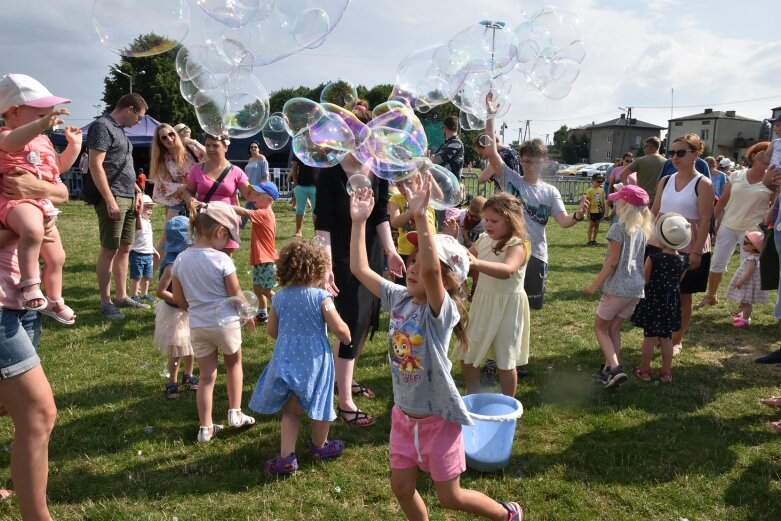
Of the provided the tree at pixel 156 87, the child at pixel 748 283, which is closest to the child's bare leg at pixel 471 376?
the child at pixel 748 283

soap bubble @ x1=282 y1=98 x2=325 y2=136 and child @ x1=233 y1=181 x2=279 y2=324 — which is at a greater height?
soap bubble @ x1=282 y1=98 x2=325 y2=136

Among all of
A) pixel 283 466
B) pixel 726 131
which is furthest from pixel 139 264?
pixel 726 131

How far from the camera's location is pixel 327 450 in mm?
3443

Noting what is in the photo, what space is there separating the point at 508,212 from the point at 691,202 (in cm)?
232

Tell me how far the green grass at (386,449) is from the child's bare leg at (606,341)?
0.29 meters

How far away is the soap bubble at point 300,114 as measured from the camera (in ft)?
11.8

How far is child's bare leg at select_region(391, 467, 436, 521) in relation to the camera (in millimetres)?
2555

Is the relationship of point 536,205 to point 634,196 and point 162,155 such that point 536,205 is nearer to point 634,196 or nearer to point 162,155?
point 634,196

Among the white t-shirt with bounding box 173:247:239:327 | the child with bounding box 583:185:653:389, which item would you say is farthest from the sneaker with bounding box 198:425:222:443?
the child with bounding box 583:185:653:389

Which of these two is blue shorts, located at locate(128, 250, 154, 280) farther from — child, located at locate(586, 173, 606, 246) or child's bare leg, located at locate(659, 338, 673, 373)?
child, located at locate(586, 173, 606, 246)

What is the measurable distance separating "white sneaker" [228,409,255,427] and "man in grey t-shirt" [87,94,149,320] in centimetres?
312

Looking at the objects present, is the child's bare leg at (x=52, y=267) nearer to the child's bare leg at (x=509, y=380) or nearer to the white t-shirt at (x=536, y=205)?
the child's bare leg at (x=509, y=380)

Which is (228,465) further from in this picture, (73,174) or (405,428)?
(73,174)

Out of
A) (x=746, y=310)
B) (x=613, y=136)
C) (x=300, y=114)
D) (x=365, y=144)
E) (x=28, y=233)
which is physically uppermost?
(x=613, y=136)
